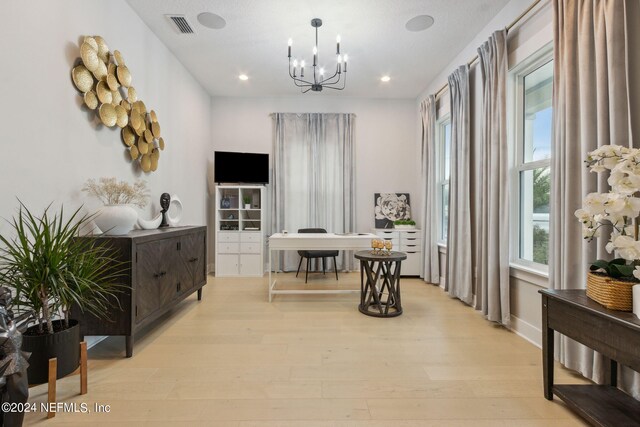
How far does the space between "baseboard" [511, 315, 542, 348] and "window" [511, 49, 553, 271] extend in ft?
1.69

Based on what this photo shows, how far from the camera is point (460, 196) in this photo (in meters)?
3.76

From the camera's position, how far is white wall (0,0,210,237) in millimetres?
1932

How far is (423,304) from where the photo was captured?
3.75 m

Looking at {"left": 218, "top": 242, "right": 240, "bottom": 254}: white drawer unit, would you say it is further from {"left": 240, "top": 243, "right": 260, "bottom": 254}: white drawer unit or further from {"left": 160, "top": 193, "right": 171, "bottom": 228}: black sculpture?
{"left": 160, "top": 193, "right": 171, "bottom": 228}: black sculpture

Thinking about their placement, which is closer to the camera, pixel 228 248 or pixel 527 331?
pixel 527 331

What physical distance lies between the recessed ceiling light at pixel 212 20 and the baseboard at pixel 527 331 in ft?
13.8

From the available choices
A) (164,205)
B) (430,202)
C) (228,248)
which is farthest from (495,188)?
(228,248)

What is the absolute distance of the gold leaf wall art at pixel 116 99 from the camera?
2.52 m

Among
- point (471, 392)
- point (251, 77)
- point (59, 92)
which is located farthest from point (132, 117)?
point (471, 392)

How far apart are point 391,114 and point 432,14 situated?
8.04ft

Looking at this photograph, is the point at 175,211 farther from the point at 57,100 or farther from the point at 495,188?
the point at 495,188

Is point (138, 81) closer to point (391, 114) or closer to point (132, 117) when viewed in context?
point (132, 117)

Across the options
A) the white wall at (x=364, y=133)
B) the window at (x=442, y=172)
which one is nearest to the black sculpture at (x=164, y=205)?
the white wall at (x=364, y=133)

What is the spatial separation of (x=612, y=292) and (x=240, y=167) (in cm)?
481
